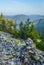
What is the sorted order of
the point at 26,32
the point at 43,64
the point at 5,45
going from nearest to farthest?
the point at 43,64
the point at 5,45
the point at 26,32

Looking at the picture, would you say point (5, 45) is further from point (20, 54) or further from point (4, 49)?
point (20, 54)

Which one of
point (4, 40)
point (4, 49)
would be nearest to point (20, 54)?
point (4, 49)

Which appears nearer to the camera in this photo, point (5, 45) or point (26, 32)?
point (5, 45)

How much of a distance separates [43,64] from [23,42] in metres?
2.17

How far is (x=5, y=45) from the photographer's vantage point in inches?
387

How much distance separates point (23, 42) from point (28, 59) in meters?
1.76

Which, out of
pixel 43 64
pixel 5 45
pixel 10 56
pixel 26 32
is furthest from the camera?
pixel 26 32

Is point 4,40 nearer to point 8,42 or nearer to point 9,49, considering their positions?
point 8,42

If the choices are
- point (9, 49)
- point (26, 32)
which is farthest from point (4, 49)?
point (26, 32)

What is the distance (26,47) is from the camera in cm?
908

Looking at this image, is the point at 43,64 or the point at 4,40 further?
the point at 4,40

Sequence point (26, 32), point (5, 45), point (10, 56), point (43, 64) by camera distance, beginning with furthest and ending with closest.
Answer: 1. point (26, 32)
2. point (5, 45)
3. point (10, 56)
4. point (43, 64)

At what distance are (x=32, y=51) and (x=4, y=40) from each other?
6.96ft

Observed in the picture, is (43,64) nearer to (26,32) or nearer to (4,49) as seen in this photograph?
(4,49)
